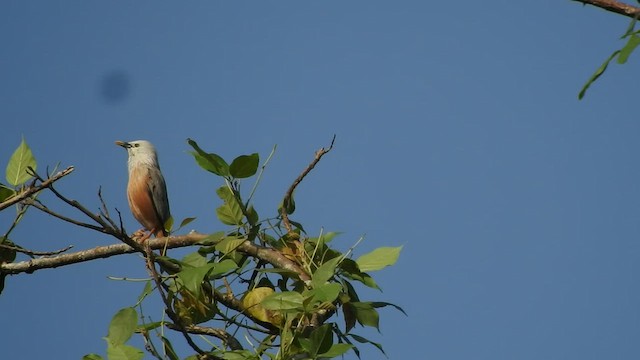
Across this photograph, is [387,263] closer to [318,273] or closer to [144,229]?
[318,273]

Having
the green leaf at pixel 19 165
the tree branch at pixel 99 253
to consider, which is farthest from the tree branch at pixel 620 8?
the green leaf at pixel 19 165

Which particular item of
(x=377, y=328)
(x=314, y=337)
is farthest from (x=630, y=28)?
(x=377, y=328)

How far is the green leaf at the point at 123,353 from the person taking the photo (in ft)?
9.84

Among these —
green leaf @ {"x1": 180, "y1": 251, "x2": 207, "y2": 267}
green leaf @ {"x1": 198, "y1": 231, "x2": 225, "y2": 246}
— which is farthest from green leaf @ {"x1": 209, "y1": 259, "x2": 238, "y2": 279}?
green leaf @ {"x1": 198, "y1": 231, "x2": 225, "y2": 246}

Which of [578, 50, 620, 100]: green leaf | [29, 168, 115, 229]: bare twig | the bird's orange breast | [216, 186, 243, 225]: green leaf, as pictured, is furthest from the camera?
the bird's orange breast

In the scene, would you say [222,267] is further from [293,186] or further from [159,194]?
[159,194]

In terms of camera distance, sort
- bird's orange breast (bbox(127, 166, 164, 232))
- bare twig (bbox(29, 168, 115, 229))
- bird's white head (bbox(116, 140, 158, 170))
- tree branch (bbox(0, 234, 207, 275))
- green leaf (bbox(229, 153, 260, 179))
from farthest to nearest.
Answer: bird's white head (bbox(116, 140, 158, 170)) < bird's orange breast (bbox(127, 166, 164, 232)) < tree branch (bbox(0, 234, 207, 275)) < green leaf (bbox(229, 153, 260, 179)) < bare twig (bbox(29, 168, 115, 229))

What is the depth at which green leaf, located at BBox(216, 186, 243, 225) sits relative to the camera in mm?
3416

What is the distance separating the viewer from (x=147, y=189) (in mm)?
8430

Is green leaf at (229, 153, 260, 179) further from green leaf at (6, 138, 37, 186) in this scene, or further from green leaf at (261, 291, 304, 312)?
green leaf at (6, 138, 37, 186)

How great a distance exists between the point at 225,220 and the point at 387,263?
715 millimetres

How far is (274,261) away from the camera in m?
3.50

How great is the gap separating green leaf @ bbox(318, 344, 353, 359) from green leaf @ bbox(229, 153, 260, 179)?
741mm

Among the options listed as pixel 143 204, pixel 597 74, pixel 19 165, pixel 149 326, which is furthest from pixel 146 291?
pixel 143 204
